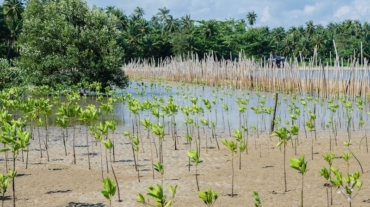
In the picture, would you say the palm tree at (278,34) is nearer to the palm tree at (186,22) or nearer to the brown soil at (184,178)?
the palm tree at (186,22)

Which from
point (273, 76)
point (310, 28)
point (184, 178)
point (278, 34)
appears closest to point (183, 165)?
point (184, 178)

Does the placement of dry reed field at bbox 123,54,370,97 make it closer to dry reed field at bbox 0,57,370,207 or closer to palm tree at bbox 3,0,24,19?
dry reed field at bbox 0,57,370,207

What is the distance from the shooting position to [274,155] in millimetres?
10430

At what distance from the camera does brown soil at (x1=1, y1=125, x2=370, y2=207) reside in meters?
6.93

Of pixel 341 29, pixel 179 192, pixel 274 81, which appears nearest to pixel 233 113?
pixel 274 81

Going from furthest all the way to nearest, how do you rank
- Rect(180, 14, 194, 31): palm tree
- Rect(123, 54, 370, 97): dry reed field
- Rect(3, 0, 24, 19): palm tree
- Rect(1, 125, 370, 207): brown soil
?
Rect(180, 14, 194, 31): palm tree < Rect(3, 0, 24, 19): palm tree < Rect(123, 54, 370, 97): dry reed field < Rect(1, 125, 370, 207): brown soil

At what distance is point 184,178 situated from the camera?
324 inches

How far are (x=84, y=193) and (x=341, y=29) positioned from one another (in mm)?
93684

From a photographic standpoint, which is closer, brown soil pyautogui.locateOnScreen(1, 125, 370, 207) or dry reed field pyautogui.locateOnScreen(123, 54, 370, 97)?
brown soil pyautogui.locateOnScreen(1, 125, 370, 207)

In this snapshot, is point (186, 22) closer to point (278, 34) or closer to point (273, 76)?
point (278, 34)

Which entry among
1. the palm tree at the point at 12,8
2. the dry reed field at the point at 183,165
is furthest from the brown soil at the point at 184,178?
the palm tree at the point at 12,8

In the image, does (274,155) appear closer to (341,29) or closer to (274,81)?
(274,81)

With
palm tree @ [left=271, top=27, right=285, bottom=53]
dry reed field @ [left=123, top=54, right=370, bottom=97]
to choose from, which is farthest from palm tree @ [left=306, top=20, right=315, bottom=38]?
dry reed field @ [left=123, top=54, right=370, bottom=97]

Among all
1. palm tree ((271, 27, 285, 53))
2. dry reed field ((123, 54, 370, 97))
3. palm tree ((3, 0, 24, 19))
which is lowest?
dry reed field ((123, 54, 370, 97))
